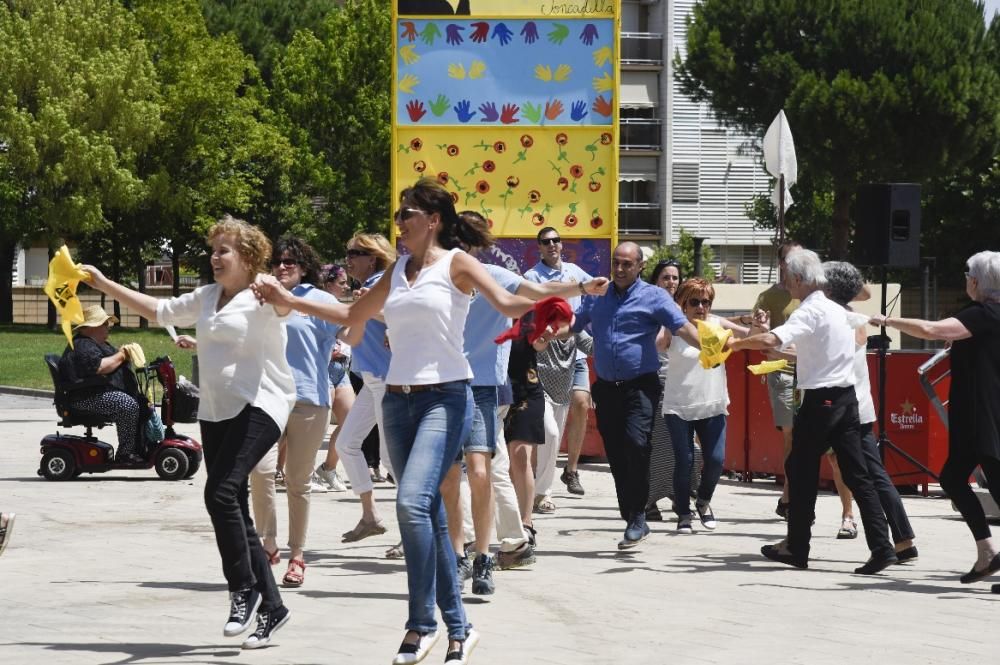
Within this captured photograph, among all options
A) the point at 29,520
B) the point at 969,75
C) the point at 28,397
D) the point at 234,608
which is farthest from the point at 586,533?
the point at 969,75

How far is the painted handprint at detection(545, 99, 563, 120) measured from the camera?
1533 cm

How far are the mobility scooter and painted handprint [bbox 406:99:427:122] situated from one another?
309 cm

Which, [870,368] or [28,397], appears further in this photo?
[28,397]

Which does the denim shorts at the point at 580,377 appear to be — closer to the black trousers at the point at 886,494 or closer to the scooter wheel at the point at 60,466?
the black trousers at the point at 886,494

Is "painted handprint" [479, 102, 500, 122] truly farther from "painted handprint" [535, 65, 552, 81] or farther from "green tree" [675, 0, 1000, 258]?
"green tree" [675, 0, 1000, 258]

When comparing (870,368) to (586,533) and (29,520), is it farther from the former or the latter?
(29,520)

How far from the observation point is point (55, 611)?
7.63 meters

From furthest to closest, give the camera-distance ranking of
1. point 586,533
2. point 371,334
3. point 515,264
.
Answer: point 515,264
point 586,533
point 371,334

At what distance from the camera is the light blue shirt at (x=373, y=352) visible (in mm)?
9562

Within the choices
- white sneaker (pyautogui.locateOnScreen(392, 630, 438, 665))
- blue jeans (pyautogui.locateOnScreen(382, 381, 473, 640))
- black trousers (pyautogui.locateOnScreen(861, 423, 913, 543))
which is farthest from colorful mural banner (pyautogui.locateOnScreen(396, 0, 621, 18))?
white sneaker (pyautogui.locateOnScreen(392, 630, 438, 665))

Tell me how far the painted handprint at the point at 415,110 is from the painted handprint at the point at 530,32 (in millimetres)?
1097

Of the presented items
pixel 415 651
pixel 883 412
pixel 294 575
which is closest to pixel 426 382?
pixel 415 651

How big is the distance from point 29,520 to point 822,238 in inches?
2000

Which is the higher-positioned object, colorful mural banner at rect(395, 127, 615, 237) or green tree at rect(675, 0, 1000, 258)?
green tree at rect(675, 0, 1000, 258)
